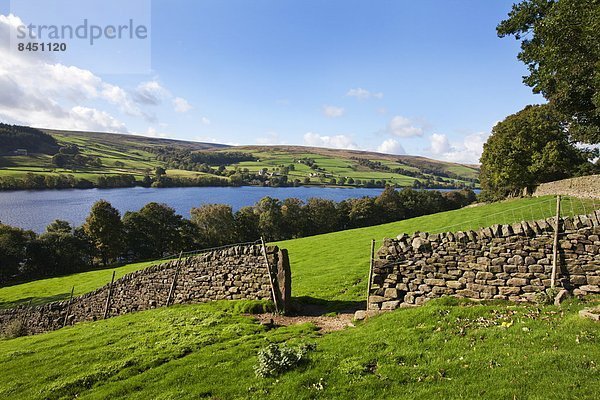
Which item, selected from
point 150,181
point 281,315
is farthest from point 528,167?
point 150,181

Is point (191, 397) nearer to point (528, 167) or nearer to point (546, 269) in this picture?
point (546, 269)

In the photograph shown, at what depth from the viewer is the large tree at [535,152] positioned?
37.7 metres

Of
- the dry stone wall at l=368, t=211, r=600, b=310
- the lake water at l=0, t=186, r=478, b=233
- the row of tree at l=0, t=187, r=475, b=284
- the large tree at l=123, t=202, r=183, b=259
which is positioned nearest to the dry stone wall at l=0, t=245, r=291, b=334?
the dry stone wall at l=368, t=211, r=600, b=310

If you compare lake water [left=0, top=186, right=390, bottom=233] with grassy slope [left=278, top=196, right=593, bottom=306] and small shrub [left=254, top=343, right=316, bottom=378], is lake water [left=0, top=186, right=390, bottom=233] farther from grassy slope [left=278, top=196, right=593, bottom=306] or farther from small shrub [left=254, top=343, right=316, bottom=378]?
small shrub [left=254, top=343, right=316, bottom=378]

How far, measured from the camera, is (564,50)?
58.2 ft

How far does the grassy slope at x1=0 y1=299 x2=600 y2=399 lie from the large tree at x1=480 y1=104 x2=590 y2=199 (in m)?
35.6

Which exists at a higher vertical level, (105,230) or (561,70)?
(561,70)

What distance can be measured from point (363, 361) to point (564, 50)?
780 inches

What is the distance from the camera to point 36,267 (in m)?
58.4

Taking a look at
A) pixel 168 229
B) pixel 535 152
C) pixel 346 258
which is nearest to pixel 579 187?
pixel 535 152

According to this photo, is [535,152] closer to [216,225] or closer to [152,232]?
[216,225]

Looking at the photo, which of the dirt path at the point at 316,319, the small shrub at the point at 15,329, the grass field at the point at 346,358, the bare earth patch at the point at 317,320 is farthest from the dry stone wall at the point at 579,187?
the small shrub at the point at 15,329

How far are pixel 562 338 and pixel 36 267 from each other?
7338cm

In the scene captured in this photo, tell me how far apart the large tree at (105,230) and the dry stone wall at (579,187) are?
65.8 m
